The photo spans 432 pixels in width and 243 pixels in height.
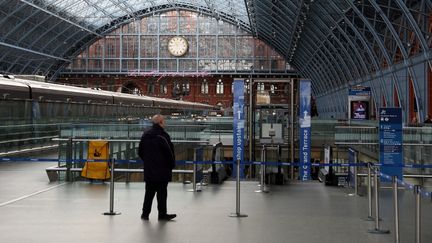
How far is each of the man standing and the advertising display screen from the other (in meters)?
17.4

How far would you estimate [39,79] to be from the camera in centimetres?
3014

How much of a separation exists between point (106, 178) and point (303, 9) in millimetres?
32513

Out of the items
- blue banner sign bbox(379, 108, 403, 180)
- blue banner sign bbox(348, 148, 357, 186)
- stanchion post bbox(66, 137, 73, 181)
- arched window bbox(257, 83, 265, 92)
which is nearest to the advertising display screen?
arched window bbox(257, 83, 265, 92)

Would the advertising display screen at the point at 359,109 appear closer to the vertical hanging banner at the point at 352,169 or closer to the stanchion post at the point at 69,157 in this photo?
the vertical hanging banner at the point at 352,169

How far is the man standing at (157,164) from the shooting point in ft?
30.7

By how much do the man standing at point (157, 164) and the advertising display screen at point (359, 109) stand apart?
1738cm

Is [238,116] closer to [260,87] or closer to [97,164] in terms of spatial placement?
Answer: [260,87]

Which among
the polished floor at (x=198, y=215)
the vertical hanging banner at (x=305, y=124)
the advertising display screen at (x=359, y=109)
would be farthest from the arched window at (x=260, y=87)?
the advertising display screen at (x=359, y=109)

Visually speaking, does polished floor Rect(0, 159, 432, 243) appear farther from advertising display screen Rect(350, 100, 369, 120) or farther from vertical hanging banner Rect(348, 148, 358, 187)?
advertising display screen Rect(350, 100, 369, 120)

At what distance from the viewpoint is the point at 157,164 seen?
9.38 m

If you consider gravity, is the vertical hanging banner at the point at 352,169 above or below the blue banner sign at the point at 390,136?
below

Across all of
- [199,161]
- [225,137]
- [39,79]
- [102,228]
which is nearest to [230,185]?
[199,161]

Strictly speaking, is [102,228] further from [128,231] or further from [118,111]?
[118,111]

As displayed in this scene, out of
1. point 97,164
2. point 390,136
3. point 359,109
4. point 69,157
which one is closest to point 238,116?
point 97,164
